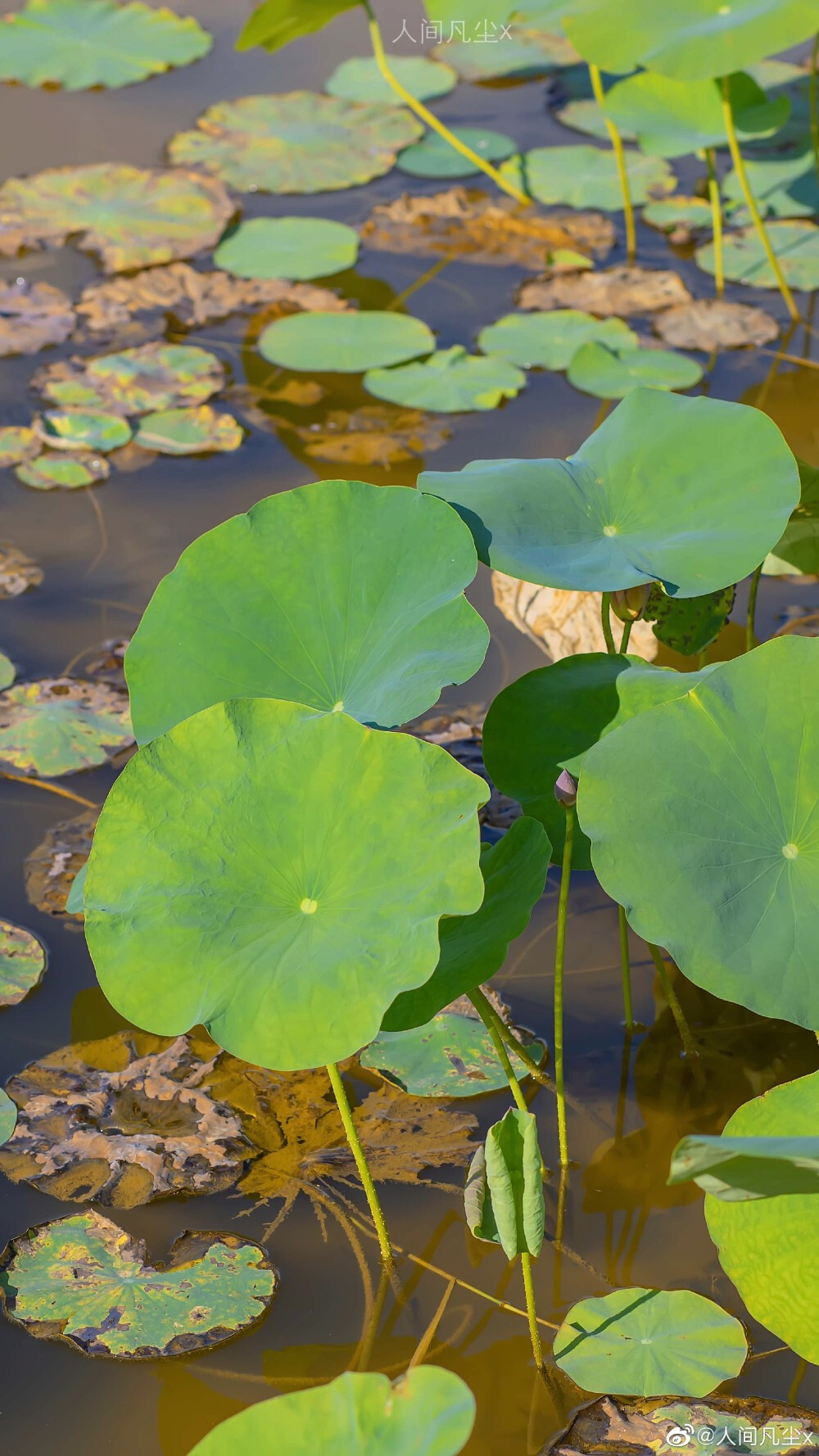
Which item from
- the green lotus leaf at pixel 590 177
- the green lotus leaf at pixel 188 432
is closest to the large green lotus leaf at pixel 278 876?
the green lotus leaf at pixel 188 432

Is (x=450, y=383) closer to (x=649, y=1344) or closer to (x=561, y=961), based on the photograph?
(x=561, y=961)

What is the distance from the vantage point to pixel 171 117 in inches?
168

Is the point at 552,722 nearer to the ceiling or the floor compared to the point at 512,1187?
nearer to the ceiling

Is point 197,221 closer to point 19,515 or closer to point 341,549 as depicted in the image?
point 19,515

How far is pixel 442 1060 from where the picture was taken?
5.90 ft

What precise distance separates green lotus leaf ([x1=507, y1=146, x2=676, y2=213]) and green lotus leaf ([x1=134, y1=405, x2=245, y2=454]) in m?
1.50

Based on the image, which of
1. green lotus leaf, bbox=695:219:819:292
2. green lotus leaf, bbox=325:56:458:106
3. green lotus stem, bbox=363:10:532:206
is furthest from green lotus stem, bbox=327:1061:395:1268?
green lotus leaf, bbox=325:56:458:106

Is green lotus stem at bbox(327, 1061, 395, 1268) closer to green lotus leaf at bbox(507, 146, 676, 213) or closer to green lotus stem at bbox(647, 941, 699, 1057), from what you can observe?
green lotus stem at bbox(647, 941, 699, 1057)

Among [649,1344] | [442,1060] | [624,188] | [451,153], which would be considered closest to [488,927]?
[442,1060]

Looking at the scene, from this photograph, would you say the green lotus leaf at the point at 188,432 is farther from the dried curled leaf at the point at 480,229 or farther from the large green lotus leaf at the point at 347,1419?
the large green lotus leaf at the point at 347,1419

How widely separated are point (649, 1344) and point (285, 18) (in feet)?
10.9

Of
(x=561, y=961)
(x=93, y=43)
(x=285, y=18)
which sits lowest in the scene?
(x=561, y=961)

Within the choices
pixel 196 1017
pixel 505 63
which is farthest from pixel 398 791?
pixel 505 63

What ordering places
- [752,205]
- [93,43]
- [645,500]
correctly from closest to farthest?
[645,500] < [752,205] < [93,43]
